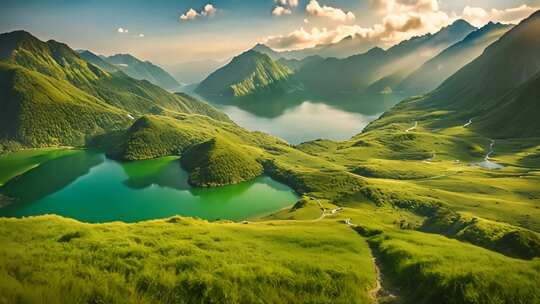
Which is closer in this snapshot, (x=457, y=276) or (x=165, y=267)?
(x=457, y=276)

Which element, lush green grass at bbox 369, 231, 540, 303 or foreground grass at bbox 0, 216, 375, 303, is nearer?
foreground grass at bbox 0, 216, 375, 303

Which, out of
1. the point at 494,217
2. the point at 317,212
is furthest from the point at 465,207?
the point at 317,212

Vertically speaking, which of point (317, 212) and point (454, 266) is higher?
point (454, 266)

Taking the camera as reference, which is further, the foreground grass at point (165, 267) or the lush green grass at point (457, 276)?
the lush green grass at point (457, 276)

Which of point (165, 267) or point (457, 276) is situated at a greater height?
point (457, 276)

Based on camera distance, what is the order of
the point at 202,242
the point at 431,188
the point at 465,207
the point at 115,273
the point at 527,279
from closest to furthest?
the point at 115,273 < the point at 527,279 < the point at 202,242 < the point at 465,207 < the point at 431,188

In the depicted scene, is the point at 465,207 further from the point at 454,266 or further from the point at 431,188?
Answer: the point at 454,266

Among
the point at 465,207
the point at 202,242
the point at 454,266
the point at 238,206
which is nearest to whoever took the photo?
the point at 454,266

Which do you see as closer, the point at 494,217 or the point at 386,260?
the point at 386,260
